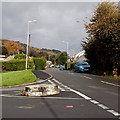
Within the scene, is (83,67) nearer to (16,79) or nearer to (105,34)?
(105,34)

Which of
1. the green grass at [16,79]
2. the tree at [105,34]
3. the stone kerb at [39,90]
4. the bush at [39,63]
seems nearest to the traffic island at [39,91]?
the stone kerb at [39,90]

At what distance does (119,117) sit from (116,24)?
52.2 feet

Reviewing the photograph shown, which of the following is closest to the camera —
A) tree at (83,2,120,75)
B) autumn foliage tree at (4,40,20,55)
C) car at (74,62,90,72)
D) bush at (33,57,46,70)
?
tree at (83,2,120,75)

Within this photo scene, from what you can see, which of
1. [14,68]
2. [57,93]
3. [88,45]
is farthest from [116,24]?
[14,68]

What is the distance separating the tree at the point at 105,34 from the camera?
2125 cm

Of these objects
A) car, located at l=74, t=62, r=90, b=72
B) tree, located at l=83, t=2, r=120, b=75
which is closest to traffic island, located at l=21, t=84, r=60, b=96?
tree, located at l=83, t=2, r=120, b=75

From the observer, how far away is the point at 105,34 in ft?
72.2

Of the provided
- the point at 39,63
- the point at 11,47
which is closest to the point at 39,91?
the point at 39,63

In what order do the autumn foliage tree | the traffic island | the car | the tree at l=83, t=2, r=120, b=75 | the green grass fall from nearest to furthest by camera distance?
the traffic island → the green grass → the tree at l=83, t=2, r=120, b=75 → the car → the autumn foliage tree

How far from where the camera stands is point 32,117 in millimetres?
6059

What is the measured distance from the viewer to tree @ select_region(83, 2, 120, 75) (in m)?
21.2

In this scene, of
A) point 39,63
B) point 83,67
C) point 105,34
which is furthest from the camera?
point 39,63

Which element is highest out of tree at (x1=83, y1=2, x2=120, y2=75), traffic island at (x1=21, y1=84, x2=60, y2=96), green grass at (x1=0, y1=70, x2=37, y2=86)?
tree at (x1=83, y1=2, x2=120, y2=75)

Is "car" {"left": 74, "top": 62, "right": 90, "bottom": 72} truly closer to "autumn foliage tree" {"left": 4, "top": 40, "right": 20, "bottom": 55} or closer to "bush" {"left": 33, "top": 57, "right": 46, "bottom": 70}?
"bush" {"left": 33, "top": 57, "right": 46, "bottom": 70}
